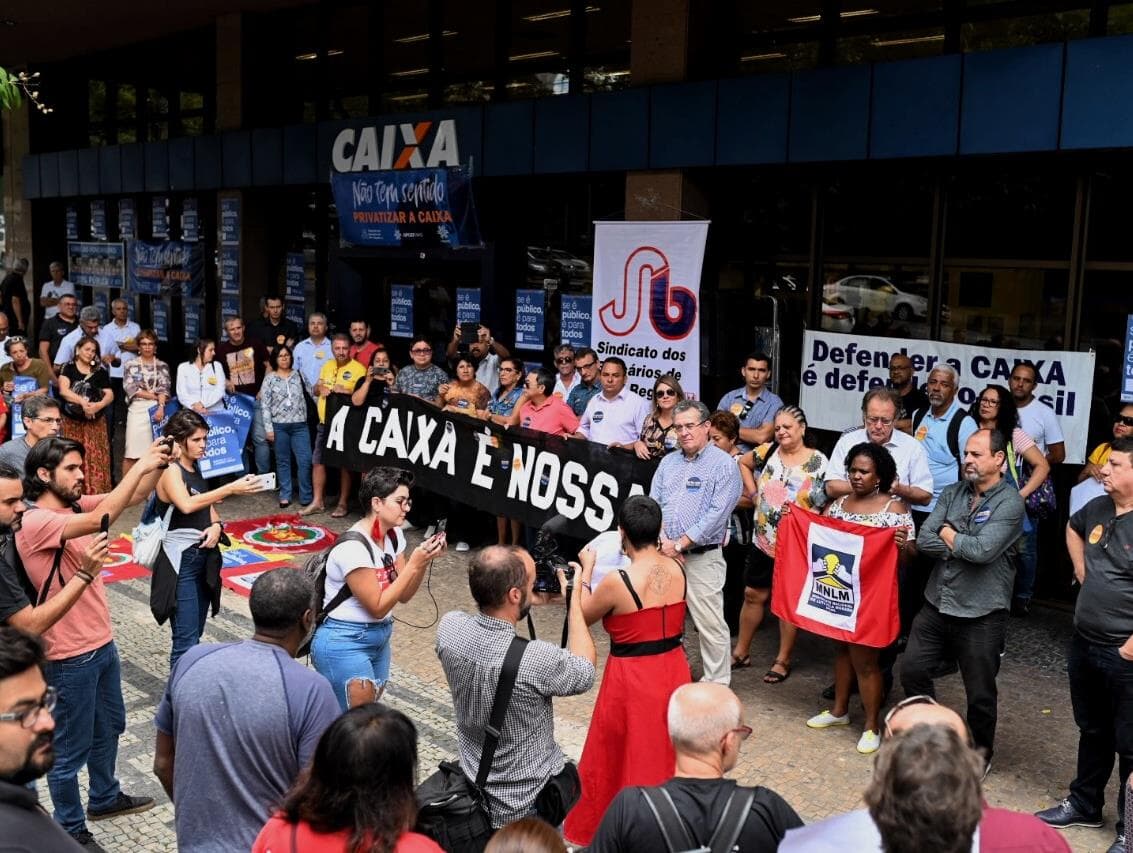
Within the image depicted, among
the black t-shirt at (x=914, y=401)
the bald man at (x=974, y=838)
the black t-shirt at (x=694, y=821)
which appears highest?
the black t-shirt at (x=914, y=401)

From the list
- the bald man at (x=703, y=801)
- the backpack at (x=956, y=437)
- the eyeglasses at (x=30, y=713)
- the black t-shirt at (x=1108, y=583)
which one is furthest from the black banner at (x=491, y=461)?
the eyeglasses at (x=30, y=713)

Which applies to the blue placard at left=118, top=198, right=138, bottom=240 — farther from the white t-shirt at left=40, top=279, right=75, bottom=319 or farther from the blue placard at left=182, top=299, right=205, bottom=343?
the blue placard at left=182, top=299, right=205, bottom=343

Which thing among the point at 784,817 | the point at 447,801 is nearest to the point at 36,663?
the point at 447,801

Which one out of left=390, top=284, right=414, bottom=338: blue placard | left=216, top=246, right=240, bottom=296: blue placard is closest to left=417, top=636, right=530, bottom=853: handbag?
left=390, top=284, right=414, bottom=338: blue placard

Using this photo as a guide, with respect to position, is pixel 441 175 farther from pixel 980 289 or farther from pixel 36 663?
pixel 36 663

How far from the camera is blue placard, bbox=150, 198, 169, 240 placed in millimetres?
18703

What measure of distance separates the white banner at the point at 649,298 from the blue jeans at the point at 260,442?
12.6ft

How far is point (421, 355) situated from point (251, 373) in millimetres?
2594

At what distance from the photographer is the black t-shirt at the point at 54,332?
1477 centimetres

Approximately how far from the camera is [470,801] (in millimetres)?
4020

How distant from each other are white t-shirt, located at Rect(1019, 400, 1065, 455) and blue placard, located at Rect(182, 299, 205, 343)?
13340 millimetres

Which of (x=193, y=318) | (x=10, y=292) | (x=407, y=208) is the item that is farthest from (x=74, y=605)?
(x=10, y=292)

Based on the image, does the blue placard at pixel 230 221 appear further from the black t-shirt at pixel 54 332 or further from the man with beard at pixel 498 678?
the man with beard at pixel 498 678

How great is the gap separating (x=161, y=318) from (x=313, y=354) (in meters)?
7.58
